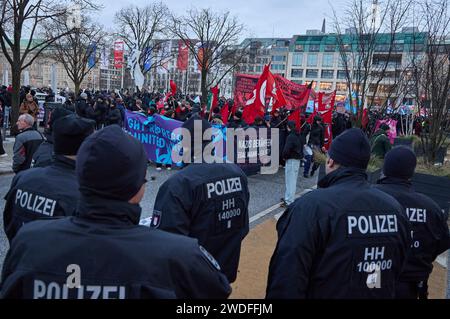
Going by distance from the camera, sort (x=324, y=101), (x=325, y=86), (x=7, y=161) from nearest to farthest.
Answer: (x=7, y=161), (x=324, y=101), (x=325, y=86)

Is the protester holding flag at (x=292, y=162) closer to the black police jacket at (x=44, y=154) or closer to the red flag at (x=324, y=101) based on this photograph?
the black police jacket at (x=44, y=154)

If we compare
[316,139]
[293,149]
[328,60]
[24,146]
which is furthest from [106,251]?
[328,60]

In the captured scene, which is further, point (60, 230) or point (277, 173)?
point (277, 173)

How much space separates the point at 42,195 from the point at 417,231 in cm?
309

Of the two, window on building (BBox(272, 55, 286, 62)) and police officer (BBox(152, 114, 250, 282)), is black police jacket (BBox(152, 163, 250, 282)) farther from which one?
window on building (BBox(272, 55, 286, 62))

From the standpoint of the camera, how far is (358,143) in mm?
2842

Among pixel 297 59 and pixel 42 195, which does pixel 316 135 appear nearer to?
pixel 42 195

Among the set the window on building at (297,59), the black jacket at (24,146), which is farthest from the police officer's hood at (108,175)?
Answer: the window on building at (297,59)

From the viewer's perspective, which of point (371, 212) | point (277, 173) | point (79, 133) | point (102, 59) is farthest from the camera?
point (102, 59)

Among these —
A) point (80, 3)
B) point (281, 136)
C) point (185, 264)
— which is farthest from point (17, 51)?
point (185, 264)

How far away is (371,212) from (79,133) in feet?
7.57

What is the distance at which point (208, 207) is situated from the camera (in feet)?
10.9

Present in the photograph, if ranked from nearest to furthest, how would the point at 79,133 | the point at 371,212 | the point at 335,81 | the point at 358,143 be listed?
the point at 371,212
the point at 358,143
the point at 79,133
the point at 335,81

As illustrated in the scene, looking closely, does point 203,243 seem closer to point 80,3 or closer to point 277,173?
point 277,173
